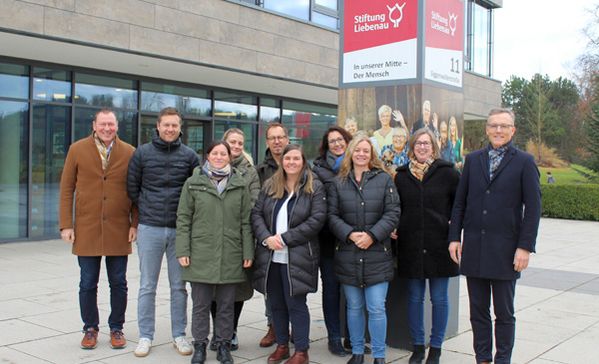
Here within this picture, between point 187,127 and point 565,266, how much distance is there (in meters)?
8.58

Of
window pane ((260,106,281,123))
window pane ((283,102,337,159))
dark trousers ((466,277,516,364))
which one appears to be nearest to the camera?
dark trousers ((466,277,516,364))

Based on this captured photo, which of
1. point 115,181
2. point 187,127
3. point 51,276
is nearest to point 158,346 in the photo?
point 115,181

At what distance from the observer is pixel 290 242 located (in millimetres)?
4625

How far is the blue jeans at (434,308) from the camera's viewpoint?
16.0 ft

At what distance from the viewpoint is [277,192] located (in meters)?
4.81

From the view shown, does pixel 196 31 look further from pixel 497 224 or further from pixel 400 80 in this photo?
pixel 497 224

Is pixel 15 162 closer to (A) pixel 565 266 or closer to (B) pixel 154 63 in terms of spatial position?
(B) pixel 154 63

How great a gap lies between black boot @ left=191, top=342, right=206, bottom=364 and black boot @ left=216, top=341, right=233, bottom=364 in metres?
0.12

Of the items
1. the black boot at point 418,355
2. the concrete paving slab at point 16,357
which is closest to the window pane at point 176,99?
the concrete paving slab at point 16,357

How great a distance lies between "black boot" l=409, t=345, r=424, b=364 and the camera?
4.91 metres

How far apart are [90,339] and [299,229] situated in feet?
6.81

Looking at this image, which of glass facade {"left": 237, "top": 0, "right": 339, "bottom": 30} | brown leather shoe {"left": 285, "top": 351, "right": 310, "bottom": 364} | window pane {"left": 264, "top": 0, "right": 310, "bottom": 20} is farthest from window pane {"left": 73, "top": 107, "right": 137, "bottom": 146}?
brown leather shoe {"left": 285, "top": 351, "right": 310, "bottom": 364}

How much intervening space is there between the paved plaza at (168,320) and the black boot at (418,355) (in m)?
0.11

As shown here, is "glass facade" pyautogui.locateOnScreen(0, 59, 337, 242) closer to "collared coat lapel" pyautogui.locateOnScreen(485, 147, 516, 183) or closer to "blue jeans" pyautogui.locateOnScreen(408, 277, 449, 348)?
"blue jeans" pyautogui.locateOnScreen(408, 277, 449, 348)
